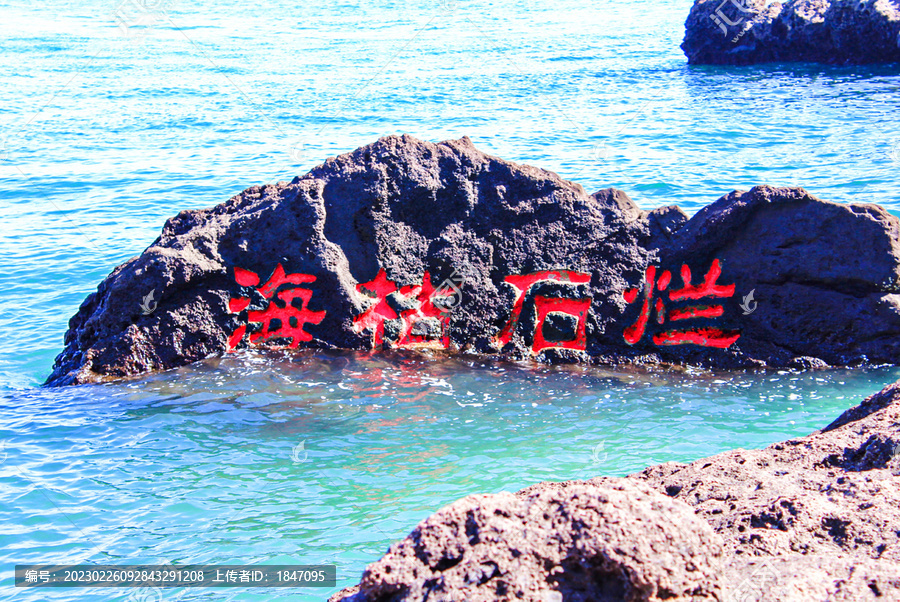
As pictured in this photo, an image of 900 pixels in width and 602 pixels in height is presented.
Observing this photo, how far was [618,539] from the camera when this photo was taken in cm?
241

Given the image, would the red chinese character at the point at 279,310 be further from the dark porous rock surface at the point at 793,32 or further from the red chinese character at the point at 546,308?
the dark porous rock surface at the point at 793,32

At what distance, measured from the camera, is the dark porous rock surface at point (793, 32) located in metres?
21.1

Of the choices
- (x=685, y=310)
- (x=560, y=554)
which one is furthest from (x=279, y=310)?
(x=560, y=554)

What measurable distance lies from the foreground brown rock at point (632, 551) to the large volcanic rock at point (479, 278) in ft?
11.9

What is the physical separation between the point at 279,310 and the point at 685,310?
3.78 meters

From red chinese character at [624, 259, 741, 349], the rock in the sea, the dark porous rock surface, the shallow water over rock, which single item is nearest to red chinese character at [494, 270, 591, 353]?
the shallow water over rock

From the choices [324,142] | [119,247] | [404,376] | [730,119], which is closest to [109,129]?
[324,142]

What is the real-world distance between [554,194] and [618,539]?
4880mm

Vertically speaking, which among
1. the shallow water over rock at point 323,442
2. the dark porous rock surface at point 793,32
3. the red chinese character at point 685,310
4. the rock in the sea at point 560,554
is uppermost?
the dark porous rock surface at point 793,32

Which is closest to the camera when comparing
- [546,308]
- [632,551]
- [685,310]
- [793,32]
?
[632,551]

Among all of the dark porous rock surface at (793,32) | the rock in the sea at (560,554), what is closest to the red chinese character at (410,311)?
the rock in the sea at (560,554)

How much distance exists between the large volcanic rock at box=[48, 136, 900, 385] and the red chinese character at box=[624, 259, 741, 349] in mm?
13

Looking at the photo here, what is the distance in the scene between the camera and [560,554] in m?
2.45

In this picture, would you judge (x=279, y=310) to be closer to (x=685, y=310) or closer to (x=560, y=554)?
(x=685, y=310)
